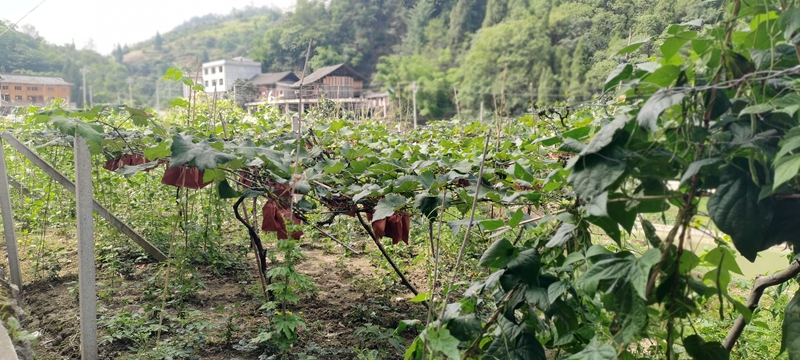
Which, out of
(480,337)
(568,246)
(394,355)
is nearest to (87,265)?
(394,355)

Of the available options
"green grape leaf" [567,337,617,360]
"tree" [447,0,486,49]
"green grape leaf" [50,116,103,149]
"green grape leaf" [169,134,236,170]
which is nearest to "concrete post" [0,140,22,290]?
"green grape leaf" [50,116,103,149]

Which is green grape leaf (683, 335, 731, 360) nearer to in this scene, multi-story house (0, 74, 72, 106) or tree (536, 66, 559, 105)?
multi-story house (0, 74, 72, 106)

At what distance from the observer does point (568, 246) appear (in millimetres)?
841

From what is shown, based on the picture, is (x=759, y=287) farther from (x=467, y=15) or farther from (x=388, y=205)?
(x=467, y=15)

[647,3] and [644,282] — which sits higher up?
[647,3]

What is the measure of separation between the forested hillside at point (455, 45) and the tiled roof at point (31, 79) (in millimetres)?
67

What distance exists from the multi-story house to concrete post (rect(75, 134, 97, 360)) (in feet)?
6.93

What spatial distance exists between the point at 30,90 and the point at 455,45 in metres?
8.13

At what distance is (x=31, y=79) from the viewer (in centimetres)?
365

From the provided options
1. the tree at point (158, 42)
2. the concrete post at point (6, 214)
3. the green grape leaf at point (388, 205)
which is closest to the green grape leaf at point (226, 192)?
the green grape leaf at point (388, 205)

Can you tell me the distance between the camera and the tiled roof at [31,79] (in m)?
3.25

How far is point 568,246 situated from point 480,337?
0.72ft

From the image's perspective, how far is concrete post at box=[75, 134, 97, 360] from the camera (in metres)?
1.55

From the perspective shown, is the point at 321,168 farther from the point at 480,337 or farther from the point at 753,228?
the point at 753,228
